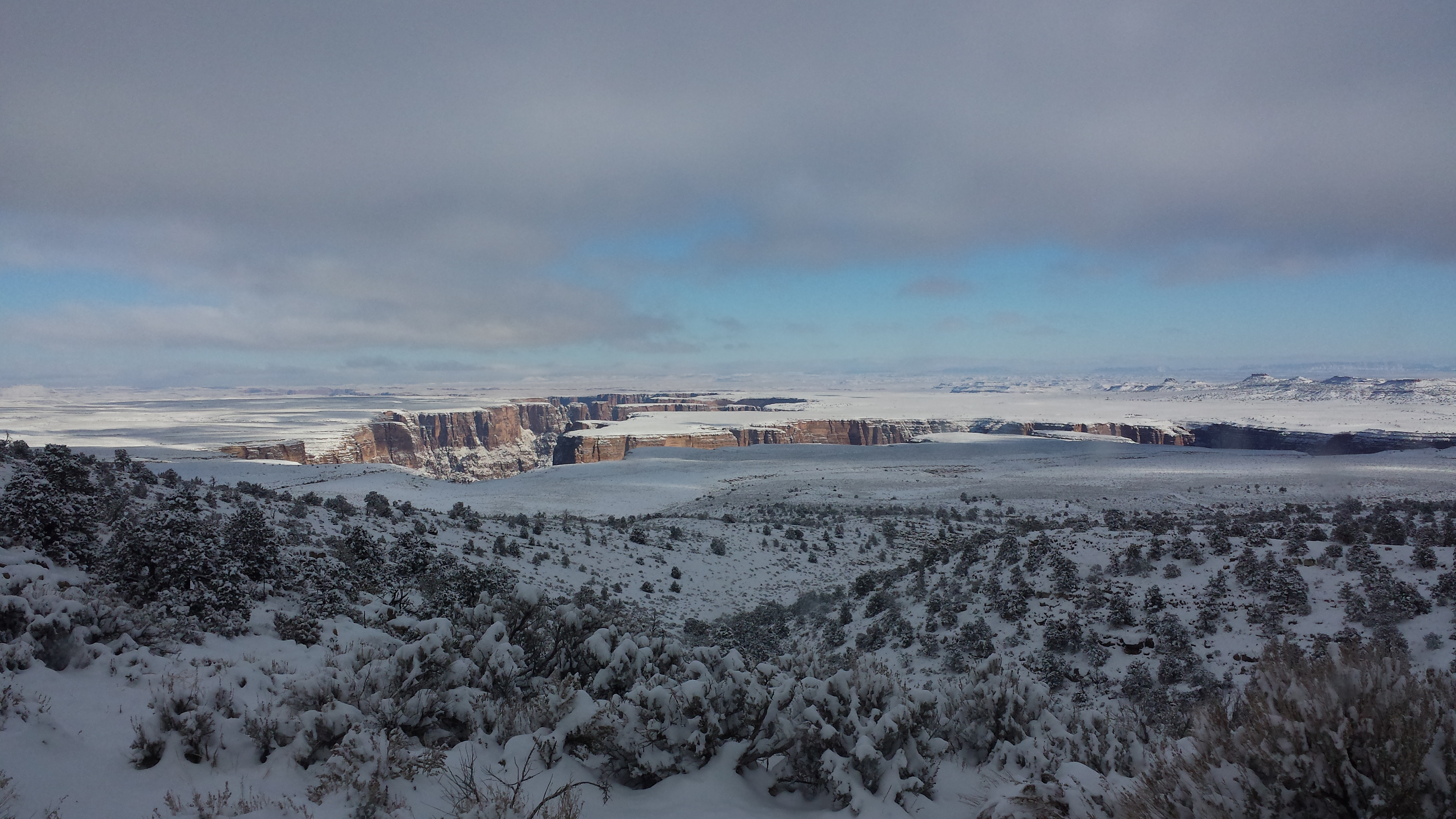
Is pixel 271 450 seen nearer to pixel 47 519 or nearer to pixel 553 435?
Result: pixel 47 519

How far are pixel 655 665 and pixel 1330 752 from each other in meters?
5.14

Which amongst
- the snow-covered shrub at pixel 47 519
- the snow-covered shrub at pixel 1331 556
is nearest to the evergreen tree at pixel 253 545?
the snow-covered shrub at pixel 47 519

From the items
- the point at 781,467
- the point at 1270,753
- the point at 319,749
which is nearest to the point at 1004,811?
the point at 1270,753

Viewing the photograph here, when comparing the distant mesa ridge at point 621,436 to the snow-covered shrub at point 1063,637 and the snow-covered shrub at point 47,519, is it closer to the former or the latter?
the snow-covered shrub at point 47,519

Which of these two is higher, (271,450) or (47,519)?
(47,519)

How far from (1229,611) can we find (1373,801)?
8.19 meters

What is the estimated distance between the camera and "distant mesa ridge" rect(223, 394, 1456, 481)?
1976 inches

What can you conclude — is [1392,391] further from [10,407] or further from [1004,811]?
[10,407]

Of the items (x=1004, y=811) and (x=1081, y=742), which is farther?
(x=1081, y=742)

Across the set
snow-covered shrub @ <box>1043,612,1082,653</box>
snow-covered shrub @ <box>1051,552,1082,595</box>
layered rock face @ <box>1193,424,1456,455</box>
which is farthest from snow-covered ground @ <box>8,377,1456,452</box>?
snow-covered shrub @ <box>1043,612,1082,653</box>

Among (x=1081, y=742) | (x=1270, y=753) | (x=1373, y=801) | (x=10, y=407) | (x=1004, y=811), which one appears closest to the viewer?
(x=1373, y=801)

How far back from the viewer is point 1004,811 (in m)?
3.46

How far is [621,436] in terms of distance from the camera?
77.2 m

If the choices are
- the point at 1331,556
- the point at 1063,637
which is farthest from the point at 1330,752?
the point at 1331,556
